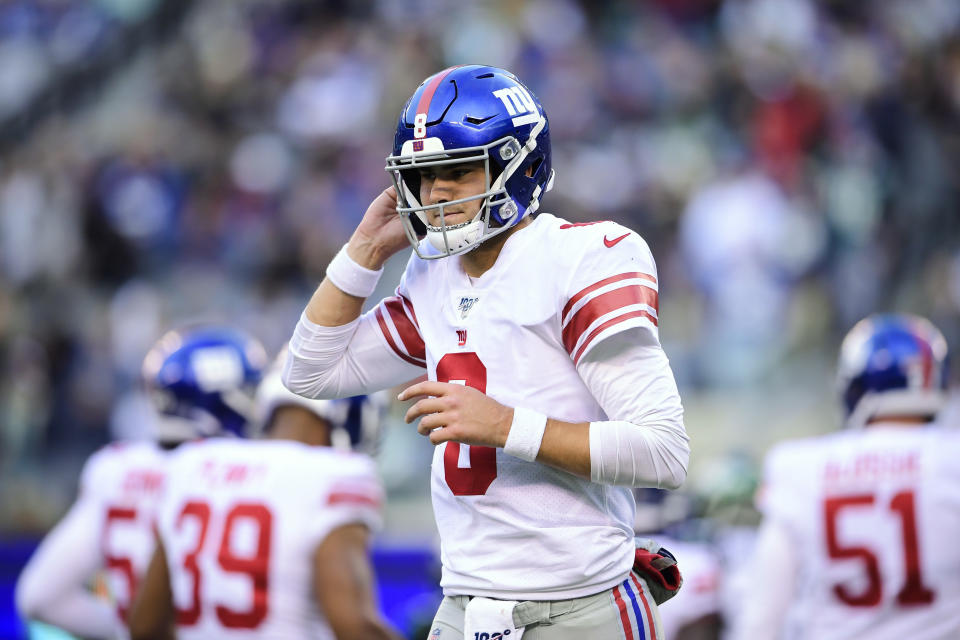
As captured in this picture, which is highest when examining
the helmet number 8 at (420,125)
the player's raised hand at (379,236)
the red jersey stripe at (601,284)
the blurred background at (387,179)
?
the blurred background at (387,179)

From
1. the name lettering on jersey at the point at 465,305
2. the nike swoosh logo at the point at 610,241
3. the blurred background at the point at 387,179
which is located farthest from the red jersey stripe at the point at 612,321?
the blurred background at the point at 387,179

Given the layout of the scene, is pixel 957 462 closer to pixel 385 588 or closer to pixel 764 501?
pixel 764 501

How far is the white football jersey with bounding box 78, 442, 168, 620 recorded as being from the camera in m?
4.61

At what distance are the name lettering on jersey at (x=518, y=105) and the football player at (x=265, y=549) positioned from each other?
58.3 inches

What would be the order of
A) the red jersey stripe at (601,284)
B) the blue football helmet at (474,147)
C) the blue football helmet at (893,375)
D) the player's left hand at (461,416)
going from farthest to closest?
the blue football helmet at (893,375), the blue football helmet at (474,147), the red jersey stripe at (601,284), the player's left hand at (461,416)

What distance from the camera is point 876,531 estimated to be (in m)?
4.13

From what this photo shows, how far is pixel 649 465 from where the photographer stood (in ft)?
8.82

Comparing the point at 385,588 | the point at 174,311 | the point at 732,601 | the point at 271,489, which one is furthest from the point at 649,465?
the point at 174,311

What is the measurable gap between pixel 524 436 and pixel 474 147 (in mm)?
642

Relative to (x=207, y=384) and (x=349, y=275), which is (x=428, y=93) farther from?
(x=207, y=384)

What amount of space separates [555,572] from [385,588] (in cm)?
465

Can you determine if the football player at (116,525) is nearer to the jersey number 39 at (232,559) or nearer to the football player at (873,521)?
the jersey number 39 at (232,559)

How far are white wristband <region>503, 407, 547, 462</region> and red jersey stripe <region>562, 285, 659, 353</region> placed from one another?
0.20 m

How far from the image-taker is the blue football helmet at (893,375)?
14.4 feet
